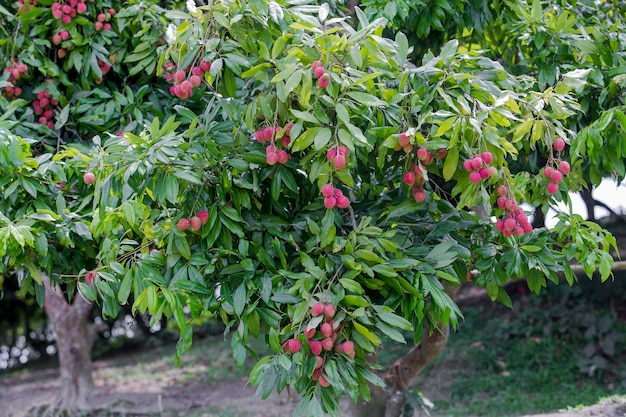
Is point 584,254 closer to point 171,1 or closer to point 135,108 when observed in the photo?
point 135,108

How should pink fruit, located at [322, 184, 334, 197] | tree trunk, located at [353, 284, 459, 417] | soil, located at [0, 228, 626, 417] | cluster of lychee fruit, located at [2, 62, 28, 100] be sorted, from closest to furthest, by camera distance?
pink fruit, located at [322, 184, 334, 197]
cluster of lychee fruit, located at [2, 62, 28, 100]
tree trunk, located at [353, 284, 459, 417]
soil, located at [0, 228, 626, 417]

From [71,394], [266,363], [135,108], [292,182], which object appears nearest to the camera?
[266,363]

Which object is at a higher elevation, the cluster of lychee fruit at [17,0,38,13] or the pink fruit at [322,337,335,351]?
the cluster of lychee fruit at [17,0,38,13]

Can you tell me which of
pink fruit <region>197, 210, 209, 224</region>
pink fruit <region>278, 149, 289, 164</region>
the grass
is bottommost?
the grass

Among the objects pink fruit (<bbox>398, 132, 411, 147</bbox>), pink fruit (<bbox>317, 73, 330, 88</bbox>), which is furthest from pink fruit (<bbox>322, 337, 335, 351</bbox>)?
pink fruit (<bbox>317, 73, 330, 88</bbox>)

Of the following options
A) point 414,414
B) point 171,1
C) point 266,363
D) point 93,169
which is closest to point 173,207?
point 93,169

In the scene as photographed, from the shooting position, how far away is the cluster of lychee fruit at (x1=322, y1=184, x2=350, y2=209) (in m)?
2.21

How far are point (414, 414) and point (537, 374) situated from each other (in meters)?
1.61

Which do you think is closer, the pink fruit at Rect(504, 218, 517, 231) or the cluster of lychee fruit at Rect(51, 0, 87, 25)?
the pink fruit at Rect(504, 218, 517, 231)

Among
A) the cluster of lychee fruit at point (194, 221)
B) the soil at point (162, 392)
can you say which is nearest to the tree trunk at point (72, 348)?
the soil at point (162, 392)

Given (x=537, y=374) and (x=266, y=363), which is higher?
(x=266, y=363)

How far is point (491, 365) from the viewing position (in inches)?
273

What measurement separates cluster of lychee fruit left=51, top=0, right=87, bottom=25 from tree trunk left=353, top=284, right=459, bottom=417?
8.91ft

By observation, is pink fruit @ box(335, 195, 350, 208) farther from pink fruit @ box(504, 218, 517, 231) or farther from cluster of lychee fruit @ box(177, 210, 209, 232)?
pink fruit @ box(504, 218, 517, 231)
